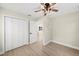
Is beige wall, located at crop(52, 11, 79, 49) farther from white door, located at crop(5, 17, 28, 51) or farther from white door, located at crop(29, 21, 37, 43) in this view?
white door, located at crop(5, 17, 28, 51)

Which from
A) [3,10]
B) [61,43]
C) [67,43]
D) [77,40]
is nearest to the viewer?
[3,10]

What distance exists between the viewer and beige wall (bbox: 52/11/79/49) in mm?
3191

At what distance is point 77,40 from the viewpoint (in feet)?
10.3

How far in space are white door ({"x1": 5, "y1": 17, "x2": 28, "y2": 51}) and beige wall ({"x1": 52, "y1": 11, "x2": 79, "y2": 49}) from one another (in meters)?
2.11

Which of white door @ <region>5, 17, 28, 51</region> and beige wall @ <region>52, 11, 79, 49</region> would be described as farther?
beige wall @ <region>52, 11, 79, 49</region>

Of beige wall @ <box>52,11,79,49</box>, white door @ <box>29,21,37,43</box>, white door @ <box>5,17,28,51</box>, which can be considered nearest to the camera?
white door @ <box>5,17,28,51</box>

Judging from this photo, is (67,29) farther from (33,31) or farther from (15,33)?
(15,33)

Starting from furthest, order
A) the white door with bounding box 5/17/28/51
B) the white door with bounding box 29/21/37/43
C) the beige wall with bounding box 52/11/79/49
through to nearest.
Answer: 1. the white door with bounding box 29/21/37/43
2. the beige wall with bounding box 52/11/79/49
3. the white door with bounding box 5/17/28/51

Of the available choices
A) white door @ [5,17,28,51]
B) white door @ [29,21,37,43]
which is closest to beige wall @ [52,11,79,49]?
white door @ [29,21,37,43]

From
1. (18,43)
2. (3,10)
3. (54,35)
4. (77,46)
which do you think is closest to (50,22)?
(54,35)

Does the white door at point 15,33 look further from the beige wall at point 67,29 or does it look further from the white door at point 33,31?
the beige wall at point 67,29

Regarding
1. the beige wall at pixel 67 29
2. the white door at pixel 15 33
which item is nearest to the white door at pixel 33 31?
the white door at pixel 15 33

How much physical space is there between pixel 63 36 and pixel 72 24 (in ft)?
3.06

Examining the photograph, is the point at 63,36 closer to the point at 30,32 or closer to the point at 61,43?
the point at 61,43
